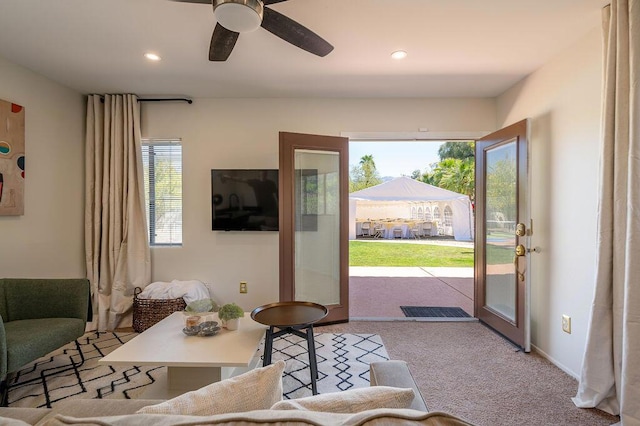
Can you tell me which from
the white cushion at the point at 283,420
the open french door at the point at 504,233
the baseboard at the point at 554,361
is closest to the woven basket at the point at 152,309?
the white cushion at the point at 283,420

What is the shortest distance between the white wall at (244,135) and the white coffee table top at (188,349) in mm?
1405

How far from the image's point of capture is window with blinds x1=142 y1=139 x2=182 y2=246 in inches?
144

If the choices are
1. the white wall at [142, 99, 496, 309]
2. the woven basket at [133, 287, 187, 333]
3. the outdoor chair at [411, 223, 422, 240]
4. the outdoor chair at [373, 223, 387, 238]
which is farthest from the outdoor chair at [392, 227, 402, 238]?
the woven basket at [133, 287, 187, 333]

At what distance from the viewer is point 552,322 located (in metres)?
Result: 2.59

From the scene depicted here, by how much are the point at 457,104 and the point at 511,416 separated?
303 centimetres

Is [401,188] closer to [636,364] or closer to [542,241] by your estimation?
[542,241]

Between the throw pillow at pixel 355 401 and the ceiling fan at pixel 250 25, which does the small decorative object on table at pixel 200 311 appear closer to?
the throw pillow at pixel 355 401

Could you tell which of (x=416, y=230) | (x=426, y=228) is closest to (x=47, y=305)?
(x=416, y=230)

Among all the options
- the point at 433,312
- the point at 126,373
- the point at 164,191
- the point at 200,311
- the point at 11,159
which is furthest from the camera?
the point at 433,312

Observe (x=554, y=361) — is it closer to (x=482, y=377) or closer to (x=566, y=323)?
(x=566, y=323)

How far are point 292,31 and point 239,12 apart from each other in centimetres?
43

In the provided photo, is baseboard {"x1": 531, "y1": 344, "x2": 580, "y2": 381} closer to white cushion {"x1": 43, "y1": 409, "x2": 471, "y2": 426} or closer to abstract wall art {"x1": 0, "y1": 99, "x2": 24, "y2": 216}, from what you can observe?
white cushion {"x1": 43, "y1": 409, "x2": 471, "y2": 426}

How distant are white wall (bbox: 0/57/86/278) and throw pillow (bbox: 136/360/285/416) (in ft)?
9.90

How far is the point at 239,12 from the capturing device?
1.37 metres
